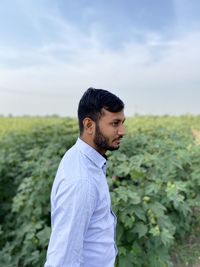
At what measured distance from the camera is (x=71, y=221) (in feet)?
5.29

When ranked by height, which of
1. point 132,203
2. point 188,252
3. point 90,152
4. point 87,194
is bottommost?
point 188,252

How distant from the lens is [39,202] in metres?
4.14

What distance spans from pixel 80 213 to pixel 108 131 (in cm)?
35

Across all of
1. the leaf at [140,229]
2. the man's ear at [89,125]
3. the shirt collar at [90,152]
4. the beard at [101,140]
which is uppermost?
the man's ear at [89,125]

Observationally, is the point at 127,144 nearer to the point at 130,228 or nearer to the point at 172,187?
the point at 172,187

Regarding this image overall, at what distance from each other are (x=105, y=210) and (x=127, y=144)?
13.2 feet

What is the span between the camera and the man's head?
1.74 metres

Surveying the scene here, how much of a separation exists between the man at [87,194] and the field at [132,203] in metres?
1.50

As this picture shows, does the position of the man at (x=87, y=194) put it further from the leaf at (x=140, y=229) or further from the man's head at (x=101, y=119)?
the leaf at (x=140, y=229)

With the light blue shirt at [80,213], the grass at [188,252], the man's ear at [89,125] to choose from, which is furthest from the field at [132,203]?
the man's ear at [89,125]

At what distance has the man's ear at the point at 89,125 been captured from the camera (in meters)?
1.74

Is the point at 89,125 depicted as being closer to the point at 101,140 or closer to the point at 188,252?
the point at 101,140

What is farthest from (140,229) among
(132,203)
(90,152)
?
(90,152)

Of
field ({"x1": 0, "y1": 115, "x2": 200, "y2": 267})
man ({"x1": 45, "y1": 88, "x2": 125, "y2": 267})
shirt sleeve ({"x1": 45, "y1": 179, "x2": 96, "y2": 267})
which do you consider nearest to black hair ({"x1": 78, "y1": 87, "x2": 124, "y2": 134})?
man ({"x1": 45, "y1": 88, "x2": 125, "y2": 267})
